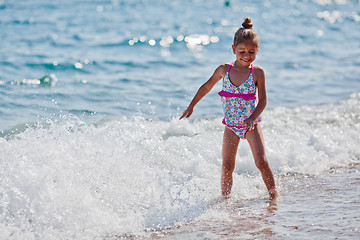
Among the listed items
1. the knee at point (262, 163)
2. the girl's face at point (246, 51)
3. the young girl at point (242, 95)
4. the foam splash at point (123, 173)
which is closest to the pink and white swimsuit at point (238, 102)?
the young girl at point (242, 95)

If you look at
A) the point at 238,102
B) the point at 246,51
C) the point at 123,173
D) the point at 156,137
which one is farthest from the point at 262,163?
the point at 156,137

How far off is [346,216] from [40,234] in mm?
2384

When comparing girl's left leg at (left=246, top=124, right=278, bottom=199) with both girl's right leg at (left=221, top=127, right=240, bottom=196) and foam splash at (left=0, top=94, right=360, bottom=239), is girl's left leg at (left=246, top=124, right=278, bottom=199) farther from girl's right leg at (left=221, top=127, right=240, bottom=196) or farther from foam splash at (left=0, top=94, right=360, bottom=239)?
foam splash at (left=0, top=94, right=360, bottom=239)

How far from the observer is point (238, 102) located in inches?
178

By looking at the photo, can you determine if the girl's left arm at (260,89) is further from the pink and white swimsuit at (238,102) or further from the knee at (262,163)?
the knee at (262,163)

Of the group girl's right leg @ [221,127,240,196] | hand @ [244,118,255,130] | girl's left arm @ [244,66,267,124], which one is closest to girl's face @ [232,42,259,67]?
girl's left arm @ [244,66,267,124]

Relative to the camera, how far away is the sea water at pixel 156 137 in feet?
13.2

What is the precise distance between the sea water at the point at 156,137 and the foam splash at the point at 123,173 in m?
0.01

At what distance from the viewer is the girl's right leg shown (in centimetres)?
464

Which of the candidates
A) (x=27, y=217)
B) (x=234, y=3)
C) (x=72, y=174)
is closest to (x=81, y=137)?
(x=72, y=174)

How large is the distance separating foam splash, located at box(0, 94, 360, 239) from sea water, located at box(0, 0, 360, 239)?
14 mm

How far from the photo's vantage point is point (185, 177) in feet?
17.1

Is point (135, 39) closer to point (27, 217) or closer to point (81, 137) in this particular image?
point (81, 137)

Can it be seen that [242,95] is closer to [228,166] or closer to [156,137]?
[228,166]
